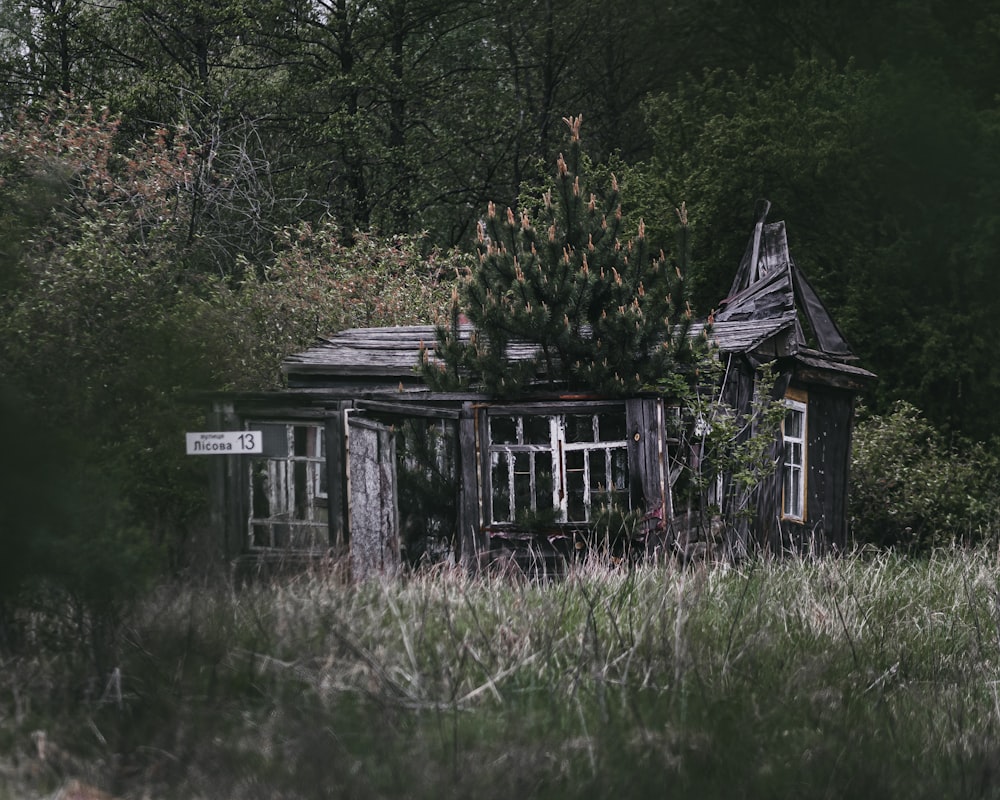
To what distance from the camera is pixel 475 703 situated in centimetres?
562

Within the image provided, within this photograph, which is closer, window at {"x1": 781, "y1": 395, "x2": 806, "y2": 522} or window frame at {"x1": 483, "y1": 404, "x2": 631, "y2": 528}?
window frame at {"x1": 483, "y1": 404, "x2": 631, "y2": 528}

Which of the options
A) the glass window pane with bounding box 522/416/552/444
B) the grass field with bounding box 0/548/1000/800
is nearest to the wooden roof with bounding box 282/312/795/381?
the glass window pane with bounding box 522/416/552/444

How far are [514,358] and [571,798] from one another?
891 centimetres

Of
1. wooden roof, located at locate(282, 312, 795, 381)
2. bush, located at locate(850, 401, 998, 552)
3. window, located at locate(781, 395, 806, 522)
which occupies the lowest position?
bush, located at locate(850, 401, 998, 552)

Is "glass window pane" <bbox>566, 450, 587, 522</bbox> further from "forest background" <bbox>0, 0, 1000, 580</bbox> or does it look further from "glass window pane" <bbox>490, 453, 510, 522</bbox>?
"forest background" <bbox>0, 0, 1000, 580</bbox>

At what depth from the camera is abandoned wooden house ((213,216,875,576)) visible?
40.8 feet

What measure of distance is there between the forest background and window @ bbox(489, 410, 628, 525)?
110 inches

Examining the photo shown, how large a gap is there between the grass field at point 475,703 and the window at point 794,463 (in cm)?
803

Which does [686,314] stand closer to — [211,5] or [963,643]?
[963,643]

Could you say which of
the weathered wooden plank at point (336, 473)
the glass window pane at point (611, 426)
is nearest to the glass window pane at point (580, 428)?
the glass window pane at point (611, 426)

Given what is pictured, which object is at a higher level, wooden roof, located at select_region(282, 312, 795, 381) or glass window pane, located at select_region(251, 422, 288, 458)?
wooden roof, located at select_region(282, 312, 795, 381)

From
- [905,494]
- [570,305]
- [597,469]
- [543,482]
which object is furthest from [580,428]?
[905,494]

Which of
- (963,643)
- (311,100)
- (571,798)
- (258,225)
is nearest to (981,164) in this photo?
(571,798)

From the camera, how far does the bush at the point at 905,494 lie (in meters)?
18.6
